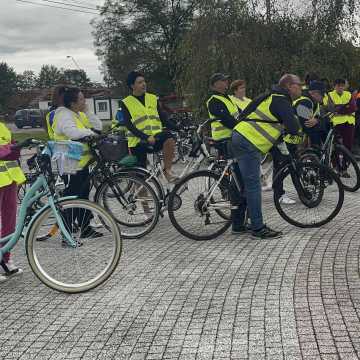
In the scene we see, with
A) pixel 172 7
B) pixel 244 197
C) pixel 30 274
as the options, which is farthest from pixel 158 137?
pixel 172 7

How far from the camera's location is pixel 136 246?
5.88 metres

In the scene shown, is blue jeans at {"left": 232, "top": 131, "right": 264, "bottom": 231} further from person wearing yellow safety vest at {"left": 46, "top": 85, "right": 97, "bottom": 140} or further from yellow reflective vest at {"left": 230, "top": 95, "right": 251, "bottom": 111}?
yellow reflective vest at {"left": 230, "top": 95, "right": 251, "bottom": 111}

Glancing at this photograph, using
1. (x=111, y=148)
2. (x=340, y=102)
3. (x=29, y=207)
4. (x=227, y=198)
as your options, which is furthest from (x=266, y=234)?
(x=340, y=102)

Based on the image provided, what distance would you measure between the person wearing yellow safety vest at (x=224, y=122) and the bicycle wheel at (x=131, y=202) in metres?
0.89

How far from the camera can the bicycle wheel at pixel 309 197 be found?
6230mm

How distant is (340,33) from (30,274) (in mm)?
13035

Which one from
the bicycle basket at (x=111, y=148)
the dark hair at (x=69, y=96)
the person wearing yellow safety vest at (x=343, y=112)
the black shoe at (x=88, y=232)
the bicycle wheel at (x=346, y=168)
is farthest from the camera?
the person wearing yellow safety vest at (x=343, y=112)

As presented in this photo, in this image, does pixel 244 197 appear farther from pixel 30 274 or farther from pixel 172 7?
pixel 172 7

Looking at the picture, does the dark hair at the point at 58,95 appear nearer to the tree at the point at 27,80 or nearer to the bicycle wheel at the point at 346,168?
the bicycle wheel at the point at 346,168

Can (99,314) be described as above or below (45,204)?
below

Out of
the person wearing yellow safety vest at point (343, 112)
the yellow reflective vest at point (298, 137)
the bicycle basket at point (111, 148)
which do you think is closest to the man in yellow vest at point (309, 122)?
the yellow reflective vest at point (298, 137)

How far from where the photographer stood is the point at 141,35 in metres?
52.6

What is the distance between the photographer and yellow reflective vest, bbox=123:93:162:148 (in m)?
6.74

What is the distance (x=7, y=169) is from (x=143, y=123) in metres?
2.55
